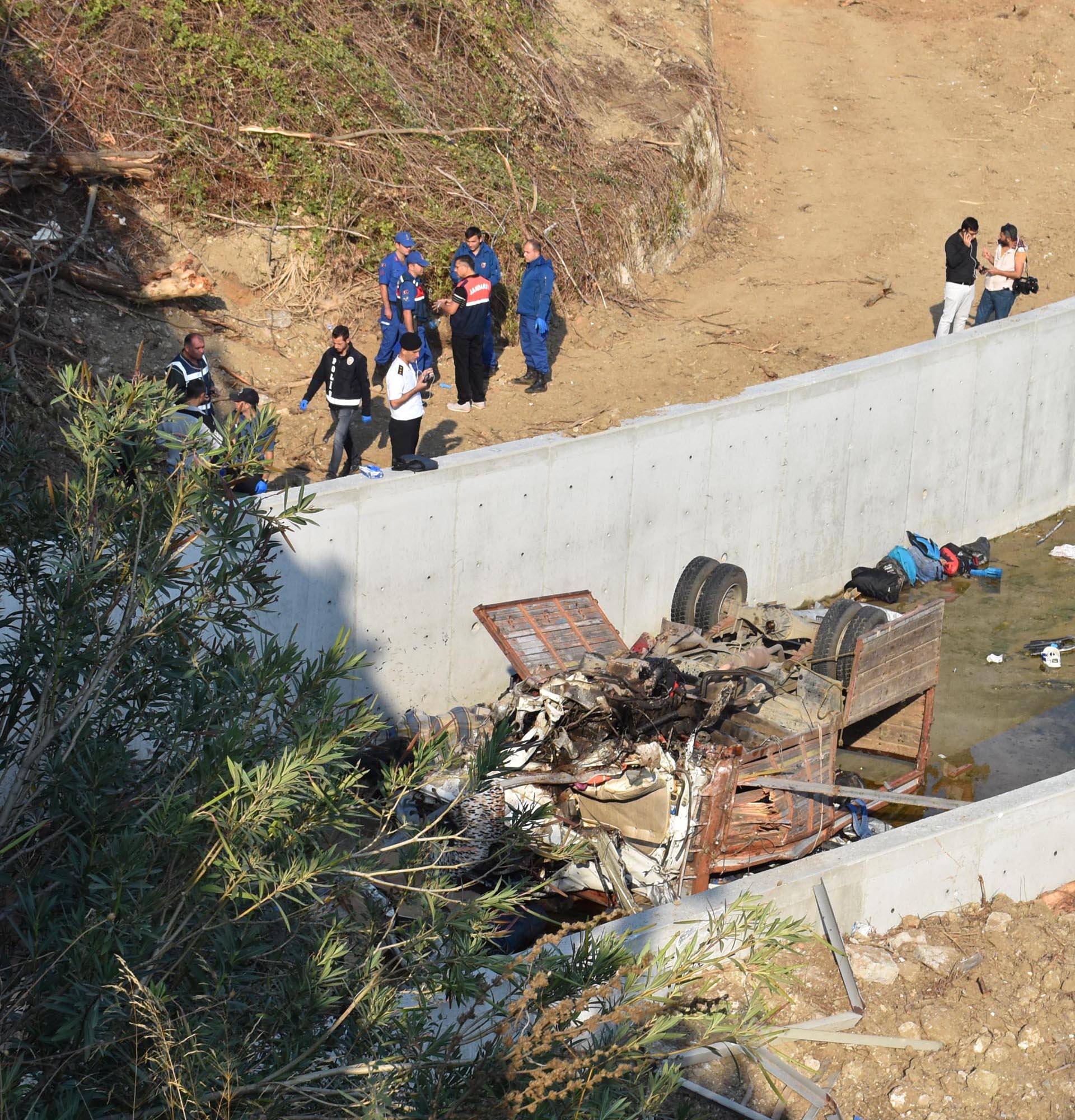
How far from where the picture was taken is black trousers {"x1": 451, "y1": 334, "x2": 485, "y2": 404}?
14.1m

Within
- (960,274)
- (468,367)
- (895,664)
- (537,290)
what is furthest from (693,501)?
(960,274)

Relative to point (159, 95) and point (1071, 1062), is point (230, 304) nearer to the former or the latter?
point (159, 95)

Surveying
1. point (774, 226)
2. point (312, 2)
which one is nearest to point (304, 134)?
point (312, 2)

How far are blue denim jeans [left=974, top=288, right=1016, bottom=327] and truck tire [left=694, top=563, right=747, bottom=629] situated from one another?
255 inches

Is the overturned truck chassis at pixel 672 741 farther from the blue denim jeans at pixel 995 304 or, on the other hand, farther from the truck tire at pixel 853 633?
the blue denim jeans at pixel 995 304

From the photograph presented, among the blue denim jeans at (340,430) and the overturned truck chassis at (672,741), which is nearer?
the overturned truck chassis at (672,741)

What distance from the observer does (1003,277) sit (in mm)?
15992

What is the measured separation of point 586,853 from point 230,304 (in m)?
11.0

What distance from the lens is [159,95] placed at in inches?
599

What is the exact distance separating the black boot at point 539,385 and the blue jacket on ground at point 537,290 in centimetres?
80

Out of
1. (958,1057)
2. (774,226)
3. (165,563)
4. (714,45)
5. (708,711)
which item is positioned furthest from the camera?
(714,45)

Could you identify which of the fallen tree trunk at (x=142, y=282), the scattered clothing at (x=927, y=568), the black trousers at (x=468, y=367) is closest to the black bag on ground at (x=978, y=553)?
the scattered clothing at (x=927, y=568)

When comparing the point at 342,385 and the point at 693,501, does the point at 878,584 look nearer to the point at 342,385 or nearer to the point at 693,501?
the point at 693,501

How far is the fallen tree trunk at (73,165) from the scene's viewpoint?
43.5ft
